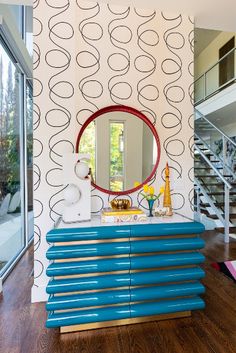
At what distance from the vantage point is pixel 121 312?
1821 millimetres

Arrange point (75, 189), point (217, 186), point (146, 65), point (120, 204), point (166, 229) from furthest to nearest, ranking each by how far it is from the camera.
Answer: point (217, 186) → point (146, 65) → point (120, 204) → point (75, 189) → point (166, 229)

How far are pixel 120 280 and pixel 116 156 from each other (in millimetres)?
1064

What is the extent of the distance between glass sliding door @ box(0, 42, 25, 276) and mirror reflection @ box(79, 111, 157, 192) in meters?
1.22

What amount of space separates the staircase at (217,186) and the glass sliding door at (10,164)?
3.14 metres

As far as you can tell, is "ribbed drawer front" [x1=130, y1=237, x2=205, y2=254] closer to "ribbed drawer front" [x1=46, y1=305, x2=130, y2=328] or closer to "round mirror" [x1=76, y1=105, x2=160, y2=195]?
"ribbed drawer front" [x1=46, y1=305, x2=130, y2=328]

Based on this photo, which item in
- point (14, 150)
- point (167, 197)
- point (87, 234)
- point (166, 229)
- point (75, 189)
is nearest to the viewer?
point (87, 234)

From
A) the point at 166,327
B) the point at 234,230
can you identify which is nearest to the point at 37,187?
the point at 166,327

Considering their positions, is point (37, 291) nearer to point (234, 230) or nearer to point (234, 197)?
point (234, 230)

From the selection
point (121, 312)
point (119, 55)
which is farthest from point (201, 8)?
point (121, 312)

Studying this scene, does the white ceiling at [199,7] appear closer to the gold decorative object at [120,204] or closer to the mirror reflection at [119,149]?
the mirror reflection at [119,149]

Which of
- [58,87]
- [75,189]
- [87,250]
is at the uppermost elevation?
[58,87]

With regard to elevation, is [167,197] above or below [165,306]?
above

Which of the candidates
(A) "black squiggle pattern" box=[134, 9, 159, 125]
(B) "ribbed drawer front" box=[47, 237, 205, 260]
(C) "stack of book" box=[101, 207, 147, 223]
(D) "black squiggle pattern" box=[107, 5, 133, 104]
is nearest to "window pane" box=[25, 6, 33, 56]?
(D) "black squiggle pattern" box=[107, 5, 133, 104]

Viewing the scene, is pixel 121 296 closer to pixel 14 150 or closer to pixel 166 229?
pixel 166 229
